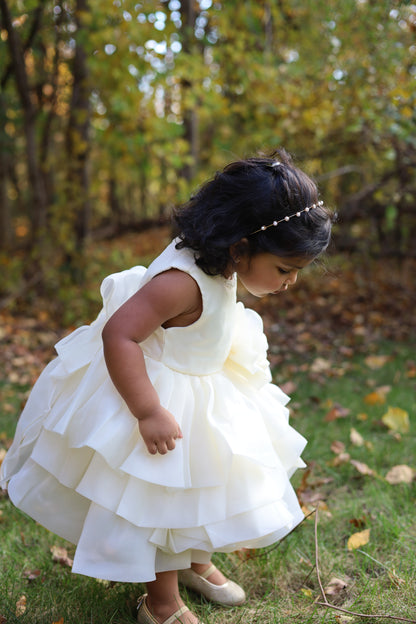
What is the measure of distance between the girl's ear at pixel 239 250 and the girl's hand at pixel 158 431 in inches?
17.7

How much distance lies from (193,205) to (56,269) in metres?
4.42

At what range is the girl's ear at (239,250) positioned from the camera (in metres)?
1.52

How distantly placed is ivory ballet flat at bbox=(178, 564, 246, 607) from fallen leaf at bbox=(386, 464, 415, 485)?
0.86m

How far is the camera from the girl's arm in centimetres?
140

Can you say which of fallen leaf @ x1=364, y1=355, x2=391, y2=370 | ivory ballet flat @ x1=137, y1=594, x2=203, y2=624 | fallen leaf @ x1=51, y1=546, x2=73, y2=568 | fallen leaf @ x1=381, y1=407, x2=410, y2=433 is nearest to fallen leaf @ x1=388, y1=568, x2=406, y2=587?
ivory ballet flat @ x1=137, y1=594, x2=203, y2=624

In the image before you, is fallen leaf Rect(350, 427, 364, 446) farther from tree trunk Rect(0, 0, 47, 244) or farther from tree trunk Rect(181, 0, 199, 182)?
tree trunk Rect(0, 0, 47, 244)

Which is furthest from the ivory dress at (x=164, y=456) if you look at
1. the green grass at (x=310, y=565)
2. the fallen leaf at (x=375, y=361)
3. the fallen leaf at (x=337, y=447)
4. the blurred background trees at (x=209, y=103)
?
the blurred background trees at (x=209, y=103)

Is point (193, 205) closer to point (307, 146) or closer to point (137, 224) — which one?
point (307, 146)

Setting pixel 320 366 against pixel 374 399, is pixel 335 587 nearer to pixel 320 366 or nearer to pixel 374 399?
pixel 374 399

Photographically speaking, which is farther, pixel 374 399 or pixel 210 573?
pixel 374 399

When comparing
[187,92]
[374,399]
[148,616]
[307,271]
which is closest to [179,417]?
[148,616]

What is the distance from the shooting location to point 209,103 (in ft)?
17.0

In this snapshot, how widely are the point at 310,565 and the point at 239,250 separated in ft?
3.41

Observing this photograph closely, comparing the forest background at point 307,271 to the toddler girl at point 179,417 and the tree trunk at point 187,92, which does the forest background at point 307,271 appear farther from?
the toddler girl at point 179,417
